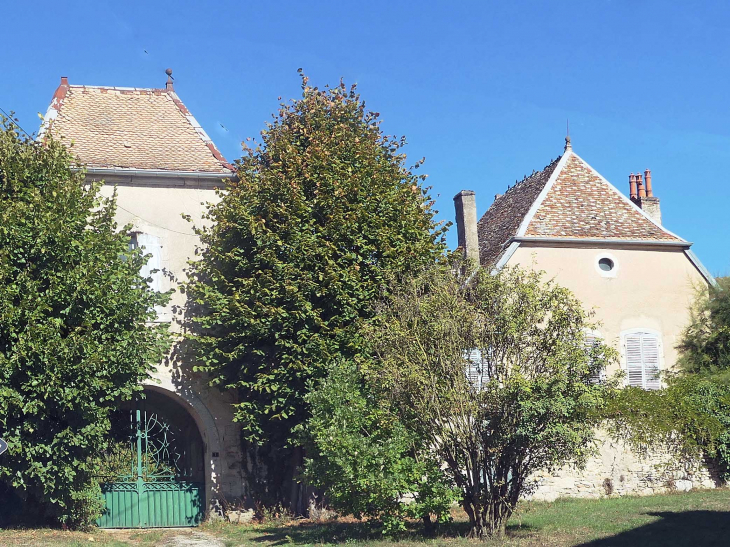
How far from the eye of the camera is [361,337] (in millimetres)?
15586

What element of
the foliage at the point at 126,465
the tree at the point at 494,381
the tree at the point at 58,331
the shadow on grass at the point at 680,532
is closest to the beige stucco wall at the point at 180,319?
the foliage at the point at 126,465

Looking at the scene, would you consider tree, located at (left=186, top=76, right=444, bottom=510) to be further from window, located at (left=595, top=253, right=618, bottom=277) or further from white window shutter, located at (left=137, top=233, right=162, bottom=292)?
window, located at (left=595, top=253, right=618, bottom=277)

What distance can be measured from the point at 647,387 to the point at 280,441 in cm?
871

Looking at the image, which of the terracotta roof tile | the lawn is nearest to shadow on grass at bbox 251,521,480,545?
the lawn

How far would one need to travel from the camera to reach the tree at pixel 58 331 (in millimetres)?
14234

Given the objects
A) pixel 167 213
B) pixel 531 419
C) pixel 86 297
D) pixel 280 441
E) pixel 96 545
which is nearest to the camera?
pixel 531 419

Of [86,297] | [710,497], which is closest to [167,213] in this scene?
[86,297]

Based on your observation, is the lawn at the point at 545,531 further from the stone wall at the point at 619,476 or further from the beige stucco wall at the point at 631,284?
the beige stucco wall at the point at 631,284

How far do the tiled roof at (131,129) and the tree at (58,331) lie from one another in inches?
81.8

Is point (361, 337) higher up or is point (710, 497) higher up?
point (361, 337)

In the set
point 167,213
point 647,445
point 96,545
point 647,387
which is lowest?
point 96,545

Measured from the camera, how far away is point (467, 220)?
66.8 ft

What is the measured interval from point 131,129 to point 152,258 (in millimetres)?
3476

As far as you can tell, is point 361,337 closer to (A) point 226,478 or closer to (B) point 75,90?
(A) point 226,478
